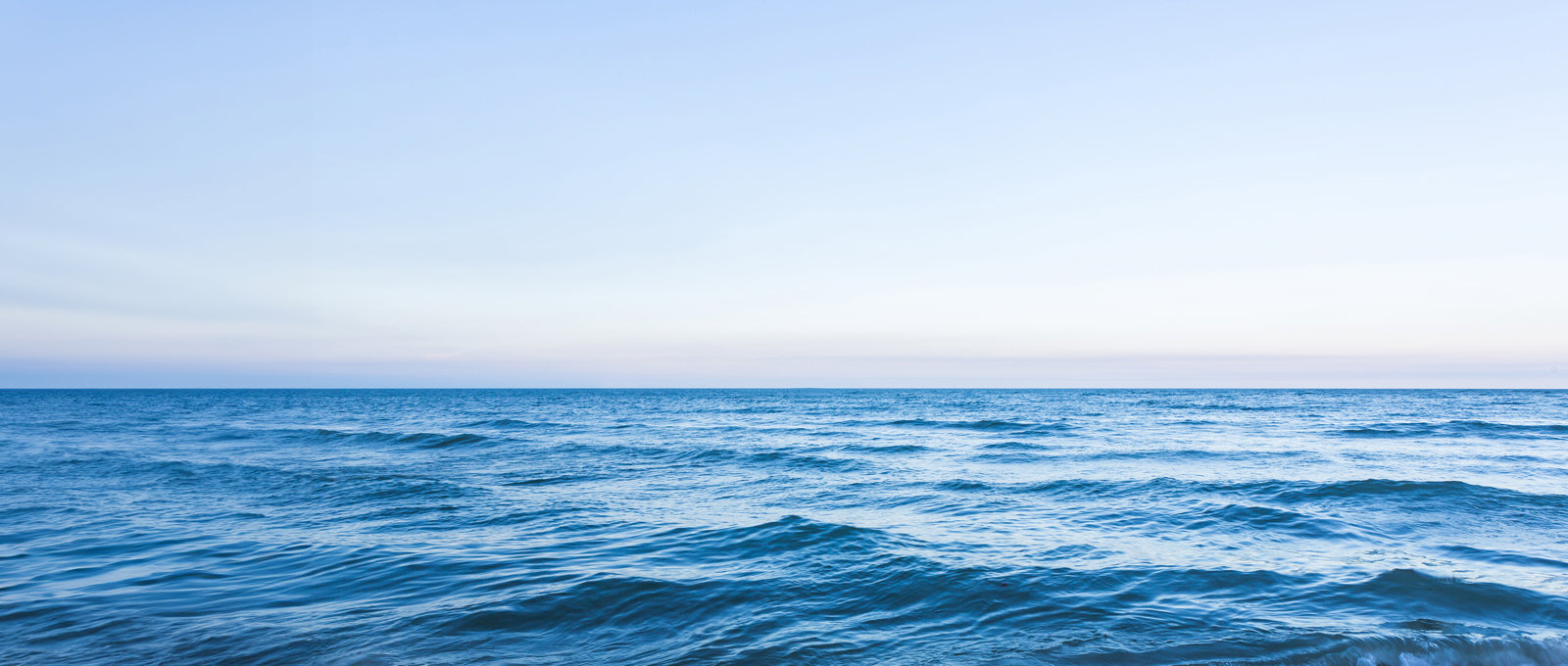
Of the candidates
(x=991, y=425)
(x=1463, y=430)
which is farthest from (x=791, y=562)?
(x=1463, y=430)

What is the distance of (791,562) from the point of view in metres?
12.1

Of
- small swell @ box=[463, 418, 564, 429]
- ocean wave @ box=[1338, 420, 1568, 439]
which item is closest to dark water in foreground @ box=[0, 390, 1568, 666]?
ocean wave @ box=[1338, 420, 1568, 439]

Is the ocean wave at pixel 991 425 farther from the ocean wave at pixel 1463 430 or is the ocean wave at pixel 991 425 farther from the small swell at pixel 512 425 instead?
the small swell at pixel 512 425

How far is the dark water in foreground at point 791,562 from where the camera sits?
8359mm

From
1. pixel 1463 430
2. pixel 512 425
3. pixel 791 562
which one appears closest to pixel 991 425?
pixel 1463 430

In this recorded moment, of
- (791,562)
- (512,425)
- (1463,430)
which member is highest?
(791,562)

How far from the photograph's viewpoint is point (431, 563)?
1200 cm

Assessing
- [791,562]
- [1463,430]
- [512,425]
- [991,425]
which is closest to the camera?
[791,562]

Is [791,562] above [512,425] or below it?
above

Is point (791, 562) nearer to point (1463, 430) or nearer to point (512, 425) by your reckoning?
point (512, 425)

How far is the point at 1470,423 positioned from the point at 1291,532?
4448cm

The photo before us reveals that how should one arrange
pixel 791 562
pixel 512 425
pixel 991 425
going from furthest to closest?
1. pixel 512 425
2. pixel 991 425
3. pixel 791 562

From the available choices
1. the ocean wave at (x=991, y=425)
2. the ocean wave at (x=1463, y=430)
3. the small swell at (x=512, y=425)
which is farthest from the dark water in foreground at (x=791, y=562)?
the small swell at (x=512, y=425)

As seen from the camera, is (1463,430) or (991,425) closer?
(1463,430)
